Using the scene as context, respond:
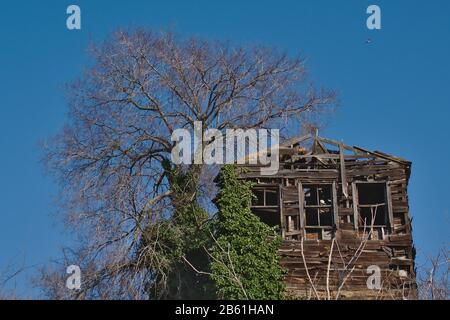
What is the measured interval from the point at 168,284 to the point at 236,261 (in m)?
3.02

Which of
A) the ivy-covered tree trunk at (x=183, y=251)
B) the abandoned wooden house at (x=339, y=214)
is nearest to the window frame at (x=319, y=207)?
the abandoned wooden house at (x=339, y=214)

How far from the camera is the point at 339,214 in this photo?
97.2 feet

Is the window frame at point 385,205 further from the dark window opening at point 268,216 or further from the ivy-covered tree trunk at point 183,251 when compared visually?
the ivy-covered tree trunk at point 183,251

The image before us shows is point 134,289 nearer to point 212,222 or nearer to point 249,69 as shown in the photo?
point 212,222

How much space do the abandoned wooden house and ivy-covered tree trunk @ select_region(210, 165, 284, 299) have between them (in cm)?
47

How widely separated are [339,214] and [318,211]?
0.64 m

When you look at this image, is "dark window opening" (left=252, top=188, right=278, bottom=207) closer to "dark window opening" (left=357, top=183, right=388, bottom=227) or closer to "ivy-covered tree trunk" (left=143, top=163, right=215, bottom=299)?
"ivy-covered tree trunk" (left=143, top=163, right=215, bottom=299)

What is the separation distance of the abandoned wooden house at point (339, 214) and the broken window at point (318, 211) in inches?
1.2

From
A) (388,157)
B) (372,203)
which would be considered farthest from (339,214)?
(388,157)

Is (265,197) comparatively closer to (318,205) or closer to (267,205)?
(267,205)

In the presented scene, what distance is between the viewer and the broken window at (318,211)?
96.8ft

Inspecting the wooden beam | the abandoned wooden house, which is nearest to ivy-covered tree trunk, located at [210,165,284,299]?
the abandoned wooden house
